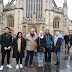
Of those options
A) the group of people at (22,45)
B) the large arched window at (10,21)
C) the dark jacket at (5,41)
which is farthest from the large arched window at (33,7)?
the dark jacket at (5,41)

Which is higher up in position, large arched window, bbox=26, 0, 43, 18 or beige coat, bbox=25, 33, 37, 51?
large arched window, bbox=26, 0, 43, 18

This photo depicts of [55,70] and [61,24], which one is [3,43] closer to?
[55,70]

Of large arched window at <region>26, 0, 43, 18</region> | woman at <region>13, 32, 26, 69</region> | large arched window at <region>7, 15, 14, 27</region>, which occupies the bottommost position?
woman at <region>13, 32, 26, 69</region>

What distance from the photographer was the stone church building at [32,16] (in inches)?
1017

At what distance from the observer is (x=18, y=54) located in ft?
→ 16.8

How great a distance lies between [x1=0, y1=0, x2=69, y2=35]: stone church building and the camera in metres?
25.8

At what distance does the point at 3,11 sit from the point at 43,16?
10299mm

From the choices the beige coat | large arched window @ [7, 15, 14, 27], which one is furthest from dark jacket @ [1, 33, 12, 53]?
large arched window @ [7, 15, 14, 27]

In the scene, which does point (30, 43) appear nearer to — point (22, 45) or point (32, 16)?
point (22, 45)

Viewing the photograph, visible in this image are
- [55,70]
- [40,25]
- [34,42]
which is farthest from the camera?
[40,25]

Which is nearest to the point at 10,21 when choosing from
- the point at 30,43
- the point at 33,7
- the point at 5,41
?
the point at 33,7

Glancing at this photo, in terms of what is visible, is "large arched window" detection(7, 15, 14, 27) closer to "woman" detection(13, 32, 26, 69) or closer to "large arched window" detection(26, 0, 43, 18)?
"large arched window" detection(26, 0, 43, 18)

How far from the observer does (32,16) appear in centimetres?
2691

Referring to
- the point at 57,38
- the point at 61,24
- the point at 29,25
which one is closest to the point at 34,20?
the point at 29,25
